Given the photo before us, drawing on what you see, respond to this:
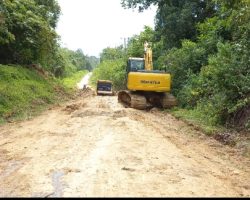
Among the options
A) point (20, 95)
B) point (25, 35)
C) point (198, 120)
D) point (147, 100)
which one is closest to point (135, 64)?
point (147, 100)

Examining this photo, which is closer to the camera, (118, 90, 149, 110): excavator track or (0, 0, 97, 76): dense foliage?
(118, 90, 149, 110): excavator track

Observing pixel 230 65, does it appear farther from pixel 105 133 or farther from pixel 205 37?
pixel 205 37

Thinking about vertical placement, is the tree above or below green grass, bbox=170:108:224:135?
above

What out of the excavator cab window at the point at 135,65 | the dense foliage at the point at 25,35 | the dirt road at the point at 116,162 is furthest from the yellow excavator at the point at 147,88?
the dense foliage at the point at 25,35

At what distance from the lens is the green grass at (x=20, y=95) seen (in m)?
18.8

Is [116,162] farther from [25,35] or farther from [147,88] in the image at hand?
[25,35]

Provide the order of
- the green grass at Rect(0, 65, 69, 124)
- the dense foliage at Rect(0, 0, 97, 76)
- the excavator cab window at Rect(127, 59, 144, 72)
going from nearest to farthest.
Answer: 1. the green grass at Rect(0, 65, 69, 124)
2. the excavator cab window at Rect(127, 59, 144, 72)
3. the dense foliage at Rect(0, 0, 97, 76)

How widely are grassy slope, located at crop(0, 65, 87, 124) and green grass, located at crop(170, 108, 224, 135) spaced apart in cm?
648

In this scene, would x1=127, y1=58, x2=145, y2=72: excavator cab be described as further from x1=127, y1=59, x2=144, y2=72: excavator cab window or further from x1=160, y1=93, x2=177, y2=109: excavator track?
x1=160, y1=93, x2=177, y2=109: excavator track

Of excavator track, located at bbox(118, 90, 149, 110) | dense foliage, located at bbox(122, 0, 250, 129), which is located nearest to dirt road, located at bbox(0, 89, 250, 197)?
dense foliage, located at bbox(122, 0, 250, 129)

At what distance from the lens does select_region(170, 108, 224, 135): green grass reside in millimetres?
14119

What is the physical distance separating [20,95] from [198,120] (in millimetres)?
9094

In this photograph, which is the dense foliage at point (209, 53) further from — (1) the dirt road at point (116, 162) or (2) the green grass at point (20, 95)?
(2) the green grass at point (20, 95)

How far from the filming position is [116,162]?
889 cm
